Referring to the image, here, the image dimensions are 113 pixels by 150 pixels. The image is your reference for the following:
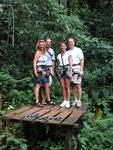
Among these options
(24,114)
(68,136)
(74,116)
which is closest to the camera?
(68,136)

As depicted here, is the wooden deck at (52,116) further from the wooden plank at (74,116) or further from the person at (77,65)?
the person at (77,65)

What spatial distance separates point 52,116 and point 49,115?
→ 0.17 metres

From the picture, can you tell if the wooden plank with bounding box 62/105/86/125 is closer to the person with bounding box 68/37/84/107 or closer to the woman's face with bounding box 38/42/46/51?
the person with bounding box 68/37/84/107

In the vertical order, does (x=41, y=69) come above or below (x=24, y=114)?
above

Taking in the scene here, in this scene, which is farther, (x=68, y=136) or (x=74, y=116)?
(x=74, y=116)

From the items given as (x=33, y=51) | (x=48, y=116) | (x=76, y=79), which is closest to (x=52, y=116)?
(x=48, y=116)

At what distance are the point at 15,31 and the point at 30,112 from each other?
609cm

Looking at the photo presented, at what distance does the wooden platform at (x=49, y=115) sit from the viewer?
8445mm

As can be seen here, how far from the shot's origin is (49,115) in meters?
9.12

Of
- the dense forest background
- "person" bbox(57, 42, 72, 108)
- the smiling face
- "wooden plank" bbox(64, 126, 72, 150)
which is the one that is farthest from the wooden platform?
the smiling face

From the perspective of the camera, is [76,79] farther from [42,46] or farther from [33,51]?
[33,51]

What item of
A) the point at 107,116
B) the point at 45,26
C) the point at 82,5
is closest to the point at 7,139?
the point at 107,116

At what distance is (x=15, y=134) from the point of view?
379 inches

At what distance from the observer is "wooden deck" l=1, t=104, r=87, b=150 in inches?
328
